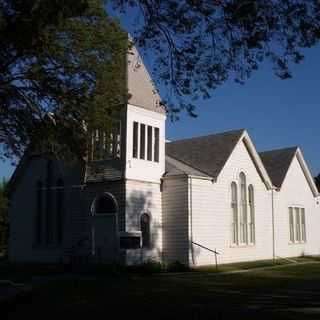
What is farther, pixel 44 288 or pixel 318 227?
pixel 318 227

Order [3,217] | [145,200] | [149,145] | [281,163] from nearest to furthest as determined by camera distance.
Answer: [145,200] < [149,145] < [281,163] < [3,217]

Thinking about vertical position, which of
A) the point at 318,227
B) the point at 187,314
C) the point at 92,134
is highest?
the point at 92,134

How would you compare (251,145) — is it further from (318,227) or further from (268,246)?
(318,227)

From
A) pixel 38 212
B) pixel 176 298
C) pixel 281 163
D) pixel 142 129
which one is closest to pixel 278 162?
pixel 281 163

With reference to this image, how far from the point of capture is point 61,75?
21344 mm

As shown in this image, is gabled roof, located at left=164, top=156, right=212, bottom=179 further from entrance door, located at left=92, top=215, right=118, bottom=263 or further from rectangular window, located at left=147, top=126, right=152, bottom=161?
entrance door, located at left=92, top=215, right=118, bottom=263

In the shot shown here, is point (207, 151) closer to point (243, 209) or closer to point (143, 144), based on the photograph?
point (243, 209)

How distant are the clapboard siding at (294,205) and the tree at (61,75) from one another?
18.1 metres

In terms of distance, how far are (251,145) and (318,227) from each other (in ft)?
38.3

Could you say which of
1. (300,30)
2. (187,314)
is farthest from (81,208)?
(300,30)

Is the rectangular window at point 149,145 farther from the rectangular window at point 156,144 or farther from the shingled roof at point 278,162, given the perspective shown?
the shingled roof at point 278,162

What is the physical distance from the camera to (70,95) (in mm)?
21719

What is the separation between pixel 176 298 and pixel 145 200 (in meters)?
13.3

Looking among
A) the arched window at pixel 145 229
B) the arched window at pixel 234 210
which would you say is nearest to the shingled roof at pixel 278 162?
the arched window at pixel 234 210
